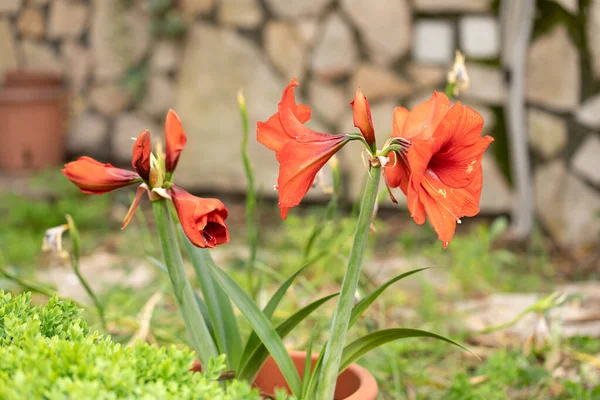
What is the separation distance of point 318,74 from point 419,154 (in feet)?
9.85

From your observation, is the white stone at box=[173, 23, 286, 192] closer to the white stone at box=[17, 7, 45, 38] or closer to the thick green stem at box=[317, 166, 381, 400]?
the white stone at box=[17, 7, 45, 38]

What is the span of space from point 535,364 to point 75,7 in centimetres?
346

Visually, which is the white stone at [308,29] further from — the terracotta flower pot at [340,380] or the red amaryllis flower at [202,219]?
the red amaryllis flower at [202,219]

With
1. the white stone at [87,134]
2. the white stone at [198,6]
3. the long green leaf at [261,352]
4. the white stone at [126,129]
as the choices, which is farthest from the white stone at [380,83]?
the long green leaf at [261,352]

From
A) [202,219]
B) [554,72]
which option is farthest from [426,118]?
[554,72]

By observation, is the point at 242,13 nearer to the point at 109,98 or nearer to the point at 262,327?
the point at 109,98

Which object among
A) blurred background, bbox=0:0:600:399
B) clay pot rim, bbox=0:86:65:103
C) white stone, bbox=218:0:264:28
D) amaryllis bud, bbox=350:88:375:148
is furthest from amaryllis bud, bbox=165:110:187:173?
clay pot rim, bbox=0:86:65:103

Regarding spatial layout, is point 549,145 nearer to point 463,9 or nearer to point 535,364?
point 463,9

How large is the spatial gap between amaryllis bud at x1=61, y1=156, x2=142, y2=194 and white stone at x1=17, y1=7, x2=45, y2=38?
3859 millimetres

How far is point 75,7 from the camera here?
4.53 m

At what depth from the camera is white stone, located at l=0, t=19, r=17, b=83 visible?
4.75 m

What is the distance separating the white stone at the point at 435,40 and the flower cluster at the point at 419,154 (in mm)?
2751

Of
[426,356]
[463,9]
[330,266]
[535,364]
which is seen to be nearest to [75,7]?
[463,9]

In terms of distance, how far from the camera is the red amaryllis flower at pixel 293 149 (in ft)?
3.45
